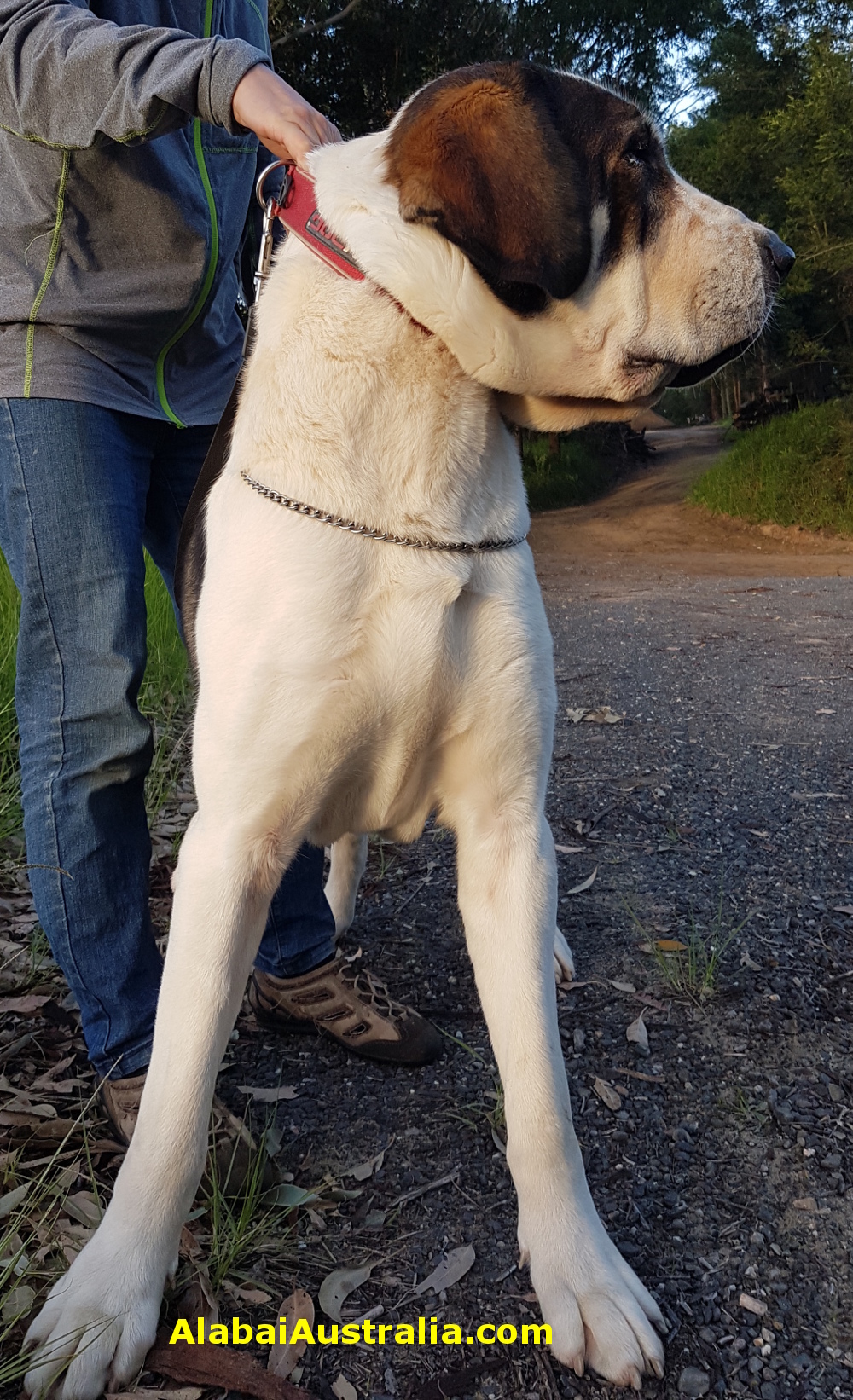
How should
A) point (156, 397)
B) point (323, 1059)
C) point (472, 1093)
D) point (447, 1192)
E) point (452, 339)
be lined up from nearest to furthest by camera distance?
point (452, 339)
point (447, 1192)
point (156, 397)
point (472, 1093)
point (323, 1059)

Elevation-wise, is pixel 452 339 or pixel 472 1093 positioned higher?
pixel 452 339

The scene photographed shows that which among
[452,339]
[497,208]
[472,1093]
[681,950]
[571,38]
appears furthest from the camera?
[571,38]

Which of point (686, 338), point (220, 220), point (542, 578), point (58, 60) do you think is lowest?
point (542, 578)

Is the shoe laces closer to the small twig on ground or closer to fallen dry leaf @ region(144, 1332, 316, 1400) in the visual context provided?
the small twig on ground

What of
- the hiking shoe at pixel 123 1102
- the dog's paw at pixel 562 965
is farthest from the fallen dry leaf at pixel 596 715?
the hiking shoe at pixel 123 1102

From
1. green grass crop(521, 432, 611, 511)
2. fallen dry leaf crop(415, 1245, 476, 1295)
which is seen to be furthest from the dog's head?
green grass crop(521, 432, 611, 511)

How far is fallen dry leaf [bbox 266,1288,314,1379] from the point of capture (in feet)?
5.09

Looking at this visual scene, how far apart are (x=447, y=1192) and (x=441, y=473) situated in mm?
1344

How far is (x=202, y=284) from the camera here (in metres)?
2.02

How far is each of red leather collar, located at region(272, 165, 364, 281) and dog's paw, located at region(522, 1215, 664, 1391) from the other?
1654 mm

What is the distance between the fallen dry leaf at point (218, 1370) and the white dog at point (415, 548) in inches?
1.7

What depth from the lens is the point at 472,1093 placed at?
7.26 feet

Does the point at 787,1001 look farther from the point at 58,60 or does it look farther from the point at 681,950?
the point at 58,60

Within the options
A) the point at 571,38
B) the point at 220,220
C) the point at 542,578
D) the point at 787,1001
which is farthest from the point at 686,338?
the point at 571,38
